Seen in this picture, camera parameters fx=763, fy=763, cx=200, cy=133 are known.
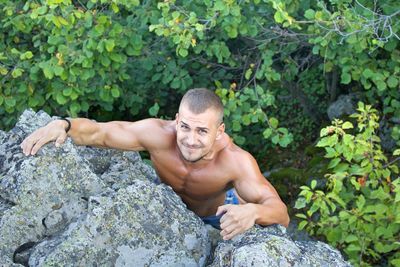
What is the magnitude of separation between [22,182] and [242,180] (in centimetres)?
135

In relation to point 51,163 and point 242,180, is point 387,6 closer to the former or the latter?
point 242,180

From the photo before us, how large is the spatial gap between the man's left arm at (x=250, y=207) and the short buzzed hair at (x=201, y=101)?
0.42m

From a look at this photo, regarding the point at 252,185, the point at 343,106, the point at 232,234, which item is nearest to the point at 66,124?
the point at 252,185

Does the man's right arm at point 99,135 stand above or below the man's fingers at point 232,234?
below

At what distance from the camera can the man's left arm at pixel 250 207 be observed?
3.87 m

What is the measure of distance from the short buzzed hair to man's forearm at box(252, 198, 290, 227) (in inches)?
24.5

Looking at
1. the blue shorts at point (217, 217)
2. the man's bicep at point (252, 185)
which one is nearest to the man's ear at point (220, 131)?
the man's bicep at point (252, 185)

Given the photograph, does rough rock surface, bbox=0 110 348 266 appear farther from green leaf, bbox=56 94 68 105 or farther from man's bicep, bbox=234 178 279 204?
green leaf, bbox=56 94 68 105

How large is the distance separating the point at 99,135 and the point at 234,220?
4.10 ft

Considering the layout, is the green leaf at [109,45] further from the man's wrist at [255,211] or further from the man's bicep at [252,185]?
the man's wrist at [255,211]

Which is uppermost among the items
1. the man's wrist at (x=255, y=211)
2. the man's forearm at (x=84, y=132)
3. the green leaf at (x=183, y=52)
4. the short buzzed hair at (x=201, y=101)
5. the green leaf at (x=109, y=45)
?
the short buzzed hair at (x=201, y=101)

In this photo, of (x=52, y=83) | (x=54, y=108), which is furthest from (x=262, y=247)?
(x=54, y=108)

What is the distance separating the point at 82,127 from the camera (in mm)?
4609

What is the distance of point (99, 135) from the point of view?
4.73 meters
